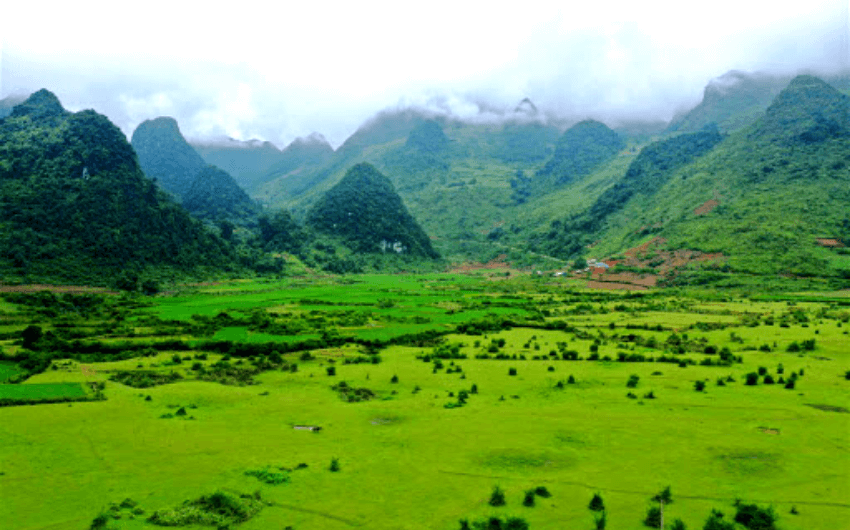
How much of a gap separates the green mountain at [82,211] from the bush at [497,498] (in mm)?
98968

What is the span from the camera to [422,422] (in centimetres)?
3044

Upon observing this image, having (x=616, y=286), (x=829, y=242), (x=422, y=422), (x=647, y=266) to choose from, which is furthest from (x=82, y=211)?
(x=829, y=242)

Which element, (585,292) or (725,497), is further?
(585,292)

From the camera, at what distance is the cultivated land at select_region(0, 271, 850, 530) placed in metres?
20.3

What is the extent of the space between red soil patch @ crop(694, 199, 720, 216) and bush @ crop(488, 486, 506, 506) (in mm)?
154767

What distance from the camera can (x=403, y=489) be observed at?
2164 centimetres

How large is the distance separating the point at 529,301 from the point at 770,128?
147 metres

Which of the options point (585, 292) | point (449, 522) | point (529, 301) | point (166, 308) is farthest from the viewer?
point (585, 292)

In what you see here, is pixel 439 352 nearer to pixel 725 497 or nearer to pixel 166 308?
pixel 725 497

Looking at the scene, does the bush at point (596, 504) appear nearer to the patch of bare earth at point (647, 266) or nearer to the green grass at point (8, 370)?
the green grass at point (8, 370)

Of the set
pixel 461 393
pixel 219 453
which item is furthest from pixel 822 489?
pixel 219 453

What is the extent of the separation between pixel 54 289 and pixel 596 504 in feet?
315

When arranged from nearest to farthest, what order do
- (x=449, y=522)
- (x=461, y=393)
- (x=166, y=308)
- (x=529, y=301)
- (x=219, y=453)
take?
1. (x=449, y=522)
2. (x=219, y=453)
3. (x=461, y=393)
4. (x=166, y=308)
5. (x=529, y=301)

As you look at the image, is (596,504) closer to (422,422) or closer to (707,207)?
(422,422)
